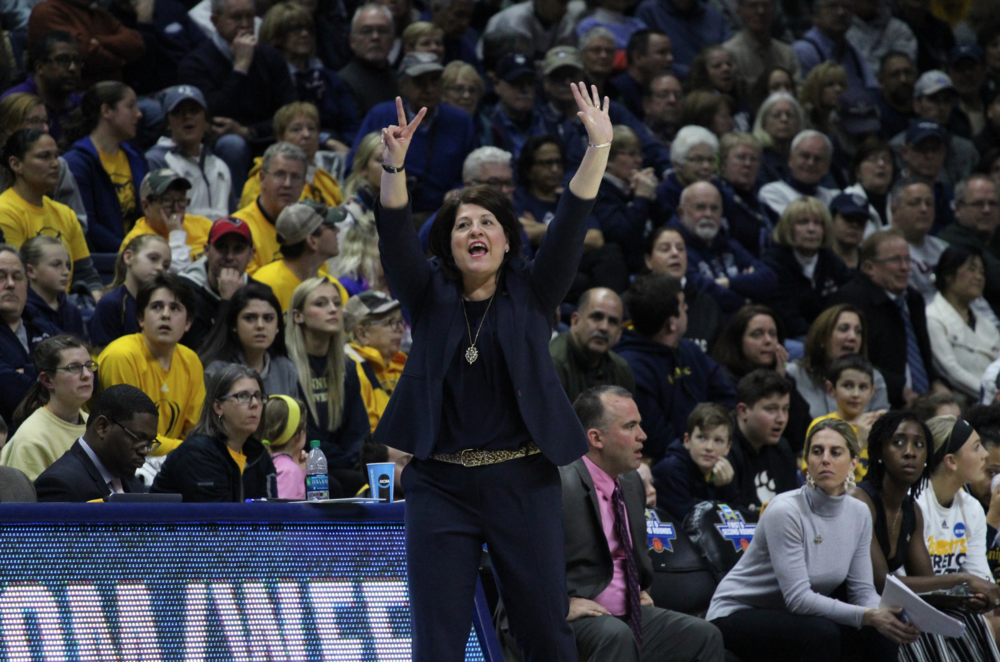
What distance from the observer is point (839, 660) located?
5953 mm

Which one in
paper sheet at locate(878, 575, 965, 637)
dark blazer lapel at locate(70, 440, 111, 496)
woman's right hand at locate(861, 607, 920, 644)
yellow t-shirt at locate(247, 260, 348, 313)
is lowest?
woman's right hand at locate(861, 607, 920, 644)

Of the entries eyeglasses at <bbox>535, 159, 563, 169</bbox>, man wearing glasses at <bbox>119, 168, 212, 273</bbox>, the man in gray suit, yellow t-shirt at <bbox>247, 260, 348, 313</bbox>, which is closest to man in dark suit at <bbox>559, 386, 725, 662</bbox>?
the man in gray suit

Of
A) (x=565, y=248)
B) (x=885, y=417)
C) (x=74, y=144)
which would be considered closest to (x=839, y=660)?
(x=885, y=417)

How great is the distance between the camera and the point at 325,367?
7461mm

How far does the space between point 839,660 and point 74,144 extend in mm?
5351

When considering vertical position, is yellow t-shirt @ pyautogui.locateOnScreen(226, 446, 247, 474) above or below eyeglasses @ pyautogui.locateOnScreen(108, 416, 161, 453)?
below

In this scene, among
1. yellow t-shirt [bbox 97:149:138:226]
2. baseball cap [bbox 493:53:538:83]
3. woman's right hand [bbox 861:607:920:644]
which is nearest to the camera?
woman's right hand [bbox 861:607:920:644]

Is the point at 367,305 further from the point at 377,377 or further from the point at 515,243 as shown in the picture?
the point at 515,243

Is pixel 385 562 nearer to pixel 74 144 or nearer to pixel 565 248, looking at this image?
pixel 565 248

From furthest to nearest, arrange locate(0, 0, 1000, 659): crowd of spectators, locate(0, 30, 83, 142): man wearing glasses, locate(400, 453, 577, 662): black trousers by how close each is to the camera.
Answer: locate(0, 30, 83, 142): man wearing glasses
locate(0, 0, 1000, 659): crowd of spectators
locate(400, 453, 577, 662): black trousers

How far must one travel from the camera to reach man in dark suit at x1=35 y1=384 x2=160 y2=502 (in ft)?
17.7

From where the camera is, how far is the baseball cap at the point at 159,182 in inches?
312

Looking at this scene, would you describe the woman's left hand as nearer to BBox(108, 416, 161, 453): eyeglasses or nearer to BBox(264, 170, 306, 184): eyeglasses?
BBox(108, 416, 161, 453): eyeglasses

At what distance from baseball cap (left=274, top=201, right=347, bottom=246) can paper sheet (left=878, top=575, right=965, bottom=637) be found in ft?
12.4
